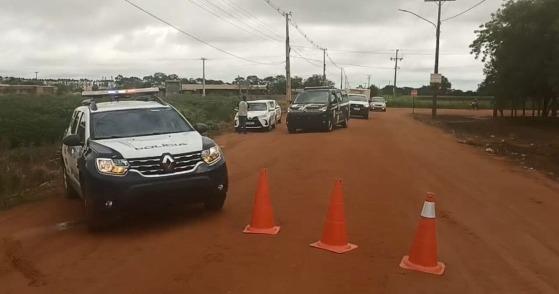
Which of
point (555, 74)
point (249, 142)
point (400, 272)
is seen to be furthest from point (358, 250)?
point (555, 74)

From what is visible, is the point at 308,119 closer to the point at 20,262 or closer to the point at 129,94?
the point at 129,94

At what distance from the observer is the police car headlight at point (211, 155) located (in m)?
8.31

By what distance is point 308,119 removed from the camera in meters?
26.7

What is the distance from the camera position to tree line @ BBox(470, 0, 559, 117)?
32.4m

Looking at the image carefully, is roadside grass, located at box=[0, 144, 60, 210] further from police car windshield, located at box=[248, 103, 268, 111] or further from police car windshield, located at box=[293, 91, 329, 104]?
police car windshield, located at box=[248, 103, 268, 111]

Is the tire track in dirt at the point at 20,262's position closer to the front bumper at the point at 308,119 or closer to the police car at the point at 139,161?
the police car at the point at 139,161

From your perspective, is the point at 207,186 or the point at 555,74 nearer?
the point at 207,186

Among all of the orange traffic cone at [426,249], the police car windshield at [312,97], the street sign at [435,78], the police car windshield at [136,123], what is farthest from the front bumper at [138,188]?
the street sign at [435,78]

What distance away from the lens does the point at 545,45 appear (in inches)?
1312

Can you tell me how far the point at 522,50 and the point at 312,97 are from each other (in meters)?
14.6

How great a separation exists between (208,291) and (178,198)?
2.66 m

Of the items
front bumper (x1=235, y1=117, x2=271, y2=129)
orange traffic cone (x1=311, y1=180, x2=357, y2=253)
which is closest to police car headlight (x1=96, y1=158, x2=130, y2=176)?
orange traffic cone (x1=311, y1=180, x2=357, y2=253)

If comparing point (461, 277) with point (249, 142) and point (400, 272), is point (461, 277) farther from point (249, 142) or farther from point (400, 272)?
point (249, 142)

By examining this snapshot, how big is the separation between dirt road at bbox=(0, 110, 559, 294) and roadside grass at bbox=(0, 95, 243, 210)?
2.90 meters
